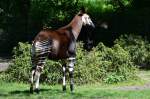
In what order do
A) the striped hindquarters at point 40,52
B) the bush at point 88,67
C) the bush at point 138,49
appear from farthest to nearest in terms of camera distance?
the bush at point 138,49, the bush at point 88,67, the striped hindquarters at point 40,52

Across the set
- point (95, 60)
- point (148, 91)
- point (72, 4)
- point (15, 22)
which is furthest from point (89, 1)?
point (15, 22)

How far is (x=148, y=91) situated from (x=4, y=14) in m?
21.0

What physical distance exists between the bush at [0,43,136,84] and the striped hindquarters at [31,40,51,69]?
2.83 m

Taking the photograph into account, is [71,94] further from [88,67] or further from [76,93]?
[88,67]

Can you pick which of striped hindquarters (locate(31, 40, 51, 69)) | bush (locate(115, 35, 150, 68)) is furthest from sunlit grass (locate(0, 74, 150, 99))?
bush (locate(115, 35, 150, 68))

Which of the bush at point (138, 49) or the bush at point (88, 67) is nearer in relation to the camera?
the bush at point (88, 67)

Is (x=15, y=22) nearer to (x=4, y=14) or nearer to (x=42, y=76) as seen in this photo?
(x=4, y=14)

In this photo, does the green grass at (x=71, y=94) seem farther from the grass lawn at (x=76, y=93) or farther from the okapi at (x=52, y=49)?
the okapi at (x=52, y=49)

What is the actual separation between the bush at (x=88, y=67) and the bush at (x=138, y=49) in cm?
253

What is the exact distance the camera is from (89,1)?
2292 cm

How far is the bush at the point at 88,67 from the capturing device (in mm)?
18359

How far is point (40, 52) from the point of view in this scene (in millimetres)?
15391

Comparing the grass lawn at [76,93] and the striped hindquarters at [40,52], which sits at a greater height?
the striped hindquarters at [40,52]

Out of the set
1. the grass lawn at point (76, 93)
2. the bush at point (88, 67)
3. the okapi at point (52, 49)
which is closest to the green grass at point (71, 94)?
the grass lawn at point (76, 93)
